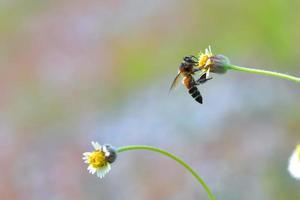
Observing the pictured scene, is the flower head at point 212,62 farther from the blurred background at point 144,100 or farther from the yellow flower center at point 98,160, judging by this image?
the blurred background at point 144,100

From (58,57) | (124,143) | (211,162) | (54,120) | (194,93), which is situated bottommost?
(194,93)

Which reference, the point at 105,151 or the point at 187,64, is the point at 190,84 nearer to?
the point at 187,64

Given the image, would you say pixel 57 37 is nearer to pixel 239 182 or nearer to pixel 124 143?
pixel 124 143

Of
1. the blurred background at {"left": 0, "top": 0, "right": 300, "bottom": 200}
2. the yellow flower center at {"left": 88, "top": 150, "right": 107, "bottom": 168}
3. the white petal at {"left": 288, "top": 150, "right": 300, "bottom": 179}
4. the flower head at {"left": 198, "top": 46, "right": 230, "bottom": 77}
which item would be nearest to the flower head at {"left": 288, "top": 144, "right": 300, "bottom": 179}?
the white petal at {"left": 288, "top": 150, "right": 300, "bottom": 179}

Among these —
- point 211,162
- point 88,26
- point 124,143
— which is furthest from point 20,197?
point 88,26

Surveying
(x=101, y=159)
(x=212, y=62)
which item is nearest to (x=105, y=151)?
(x=101, y=159)

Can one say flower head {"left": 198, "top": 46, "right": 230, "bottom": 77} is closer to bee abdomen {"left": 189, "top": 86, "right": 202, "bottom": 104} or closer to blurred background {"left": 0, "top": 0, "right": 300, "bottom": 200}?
bee abdomen {"left": 189, "top": 86, "right": 202, "bottom": 104}

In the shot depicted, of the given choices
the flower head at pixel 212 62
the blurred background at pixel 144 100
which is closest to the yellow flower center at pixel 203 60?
the flower head at pixel 212 62
